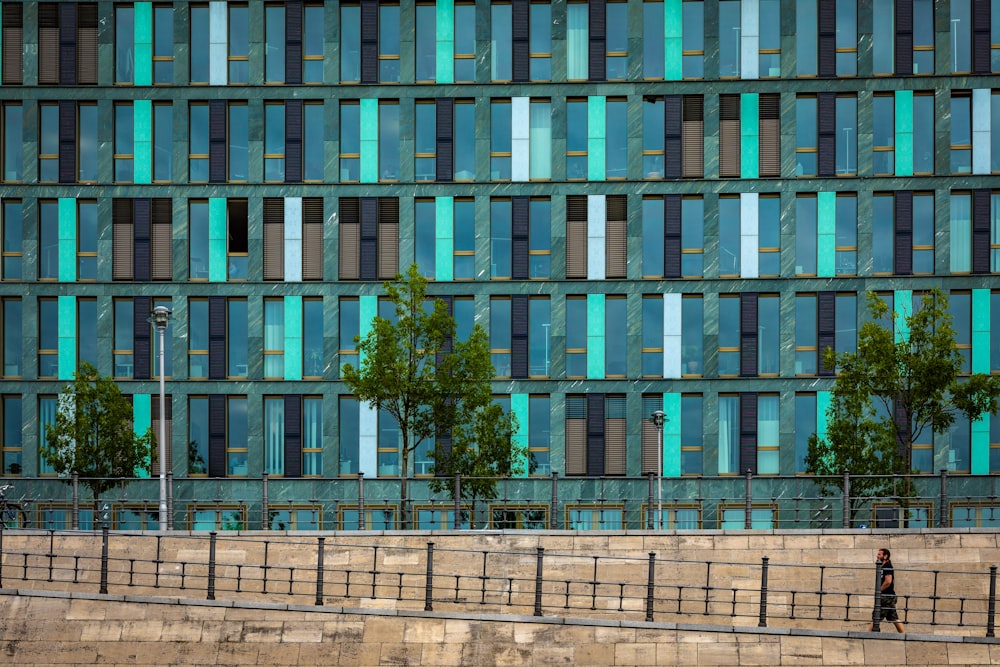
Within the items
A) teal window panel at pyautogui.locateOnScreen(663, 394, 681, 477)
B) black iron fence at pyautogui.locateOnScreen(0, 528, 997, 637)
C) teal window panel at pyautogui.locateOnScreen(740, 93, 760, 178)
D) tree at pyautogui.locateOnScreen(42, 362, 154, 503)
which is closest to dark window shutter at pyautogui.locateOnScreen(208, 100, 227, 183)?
tree at pyautogui.locateOnScreen(42, 362, 154, 503)

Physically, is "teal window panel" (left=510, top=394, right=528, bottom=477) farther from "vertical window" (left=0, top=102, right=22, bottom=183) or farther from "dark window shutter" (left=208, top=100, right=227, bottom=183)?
"vertical window" (left=0, top=102, right=22, bottom=183)

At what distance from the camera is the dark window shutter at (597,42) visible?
46.2 m

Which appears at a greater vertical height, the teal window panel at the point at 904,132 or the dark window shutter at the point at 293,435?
the teal window panel at the point at 904,132

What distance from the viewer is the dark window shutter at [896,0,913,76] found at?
45.5 m

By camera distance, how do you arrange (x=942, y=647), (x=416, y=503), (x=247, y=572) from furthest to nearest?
1. (x=416, y=503)
2. (x=247, y=572)
3. (x=942, y=647)

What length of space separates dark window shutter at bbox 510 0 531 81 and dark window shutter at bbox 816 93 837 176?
10247 mm

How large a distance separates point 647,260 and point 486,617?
2444 centimetres

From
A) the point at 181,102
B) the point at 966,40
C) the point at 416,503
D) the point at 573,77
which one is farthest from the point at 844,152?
the point at 181,102

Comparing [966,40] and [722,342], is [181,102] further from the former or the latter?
[966,40]

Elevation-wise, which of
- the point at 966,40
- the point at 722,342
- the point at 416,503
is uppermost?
the point at 966,40

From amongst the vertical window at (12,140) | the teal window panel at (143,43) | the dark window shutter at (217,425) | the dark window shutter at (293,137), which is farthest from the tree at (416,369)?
the vertical window at (12,140)

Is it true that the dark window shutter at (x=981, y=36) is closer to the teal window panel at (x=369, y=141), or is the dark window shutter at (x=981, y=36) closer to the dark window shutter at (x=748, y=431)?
the dark window shutter at (x=748, y=431)

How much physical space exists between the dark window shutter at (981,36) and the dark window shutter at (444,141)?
18.2m

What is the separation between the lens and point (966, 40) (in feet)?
149
